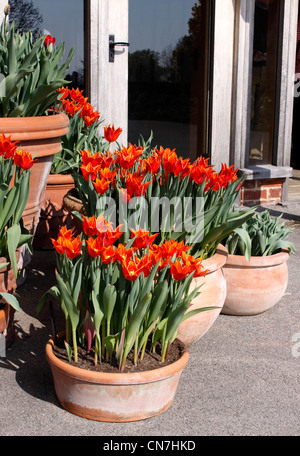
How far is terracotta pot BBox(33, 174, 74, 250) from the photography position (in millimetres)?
4156

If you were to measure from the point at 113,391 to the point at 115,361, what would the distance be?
0.18 meters

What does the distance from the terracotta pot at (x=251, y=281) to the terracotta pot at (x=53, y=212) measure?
1.25 m

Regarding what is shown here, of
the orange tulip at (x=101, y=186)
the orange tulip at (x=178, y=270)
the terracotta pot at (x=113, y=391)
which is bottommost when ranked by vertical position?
the terracotta pot at (x=113, y=391)

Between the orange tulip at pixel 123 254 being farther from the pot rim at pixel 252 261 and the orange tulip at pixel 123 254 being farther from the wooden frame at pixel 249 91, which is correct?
the wooden frame at pixel 249 91

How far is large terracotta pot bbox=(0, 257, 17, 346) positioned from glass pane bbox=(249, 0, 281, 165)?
366cm

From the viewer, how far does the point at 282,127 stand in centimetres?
607

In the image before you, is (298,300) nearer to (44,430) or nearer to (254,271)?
(254,271)

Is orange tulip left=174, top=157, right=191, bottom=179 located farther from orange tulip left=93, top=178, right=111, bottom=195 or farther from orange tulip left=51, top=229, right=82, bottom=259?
orange tulip left=51, top=229, right=82, bottom=259

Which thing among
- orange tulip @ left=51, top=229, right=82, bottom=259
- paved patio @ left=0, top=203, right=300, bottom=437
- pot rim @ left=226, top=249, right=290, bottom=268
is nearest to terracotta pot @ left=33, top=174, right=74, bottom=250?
paved patio @ left=0, top=203, right=300, bottom=437

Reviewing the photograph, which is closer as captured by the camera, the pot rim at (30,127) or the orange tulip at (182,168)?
the orange tulip at (182,168)

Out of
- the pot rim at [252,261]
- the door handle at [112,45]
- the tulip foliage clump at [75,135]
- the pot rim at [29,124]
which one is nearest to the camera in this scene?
the pot rim at [29,124]

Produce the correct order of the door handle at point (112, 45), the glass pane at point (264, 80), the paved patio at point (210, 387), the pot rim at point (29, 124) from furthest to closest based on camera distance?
the glass pane at point (264, 80) < the door handle at point (112, 45) < the pot rim at point (29, 124) < the paved patio at point (210, 387)

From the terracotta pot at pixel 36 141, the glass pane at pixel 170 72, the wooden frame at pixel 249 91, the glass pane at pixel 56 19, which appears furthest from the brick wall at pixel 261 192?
the terracotta pot at pixel 36 141

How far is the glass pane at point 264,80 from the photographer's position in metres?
5.85
